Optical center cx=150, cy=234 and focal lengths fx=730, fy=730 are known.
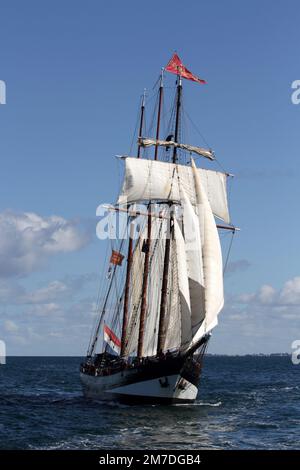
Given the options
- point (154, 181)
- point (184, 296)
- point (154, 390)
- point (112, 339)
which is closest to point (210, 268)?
point (184, 296)

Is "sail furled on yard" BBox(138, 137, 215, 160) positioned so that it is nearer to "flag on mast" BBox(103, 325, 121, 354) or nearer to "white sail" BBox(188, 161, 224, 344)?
"white sail" BBox(188, 161, 224, 344)

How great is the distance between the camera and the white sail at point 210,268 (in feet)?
187

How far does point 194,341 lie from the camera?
5741cm

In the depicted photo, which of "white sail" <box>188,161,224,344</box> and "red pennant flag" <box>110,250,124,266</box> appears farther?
"red pennant flag" <box>110,250,124,266</box>

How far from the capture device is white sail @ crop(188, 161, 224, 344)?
5694cm

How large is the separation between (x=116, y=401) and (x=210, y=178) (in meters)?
26.5

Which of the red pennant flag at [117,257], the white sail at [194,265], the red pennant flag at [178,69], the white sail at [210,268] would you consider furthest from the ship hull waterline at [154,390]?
the red pennant flag at [178,69]

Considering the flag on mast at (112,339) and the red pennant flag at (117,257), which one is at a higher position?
the red pennant flag at (117,257)

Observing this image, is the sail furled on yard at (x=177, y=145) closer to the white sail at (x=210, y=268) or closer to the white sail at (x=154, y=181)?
the white sail at (x=154, y=181)

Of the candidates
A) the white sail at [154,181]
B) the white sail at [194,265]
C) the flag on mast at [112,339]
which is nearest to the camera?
the white sail at [194,265]

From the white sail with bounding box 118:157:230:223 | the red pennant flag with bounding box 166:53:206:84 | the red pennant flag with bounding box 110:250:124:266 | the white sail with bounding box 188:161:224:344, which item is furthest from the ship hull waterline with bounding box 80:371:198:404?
the red pennant flag with bounding box 166:53:206:84

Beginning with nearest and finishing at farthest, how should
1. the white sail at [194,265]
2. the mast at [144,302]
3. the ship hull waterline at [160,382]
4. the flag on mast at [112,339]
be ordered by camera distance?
1. the ship hull waterline at [160,382]
2. the white sail at [194,265]
3. the mast at [144,302]
4. the flag on mast at [112,339]

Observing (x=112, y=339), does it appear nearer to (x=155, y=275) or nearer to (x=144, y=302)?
(x=144, y=302)
